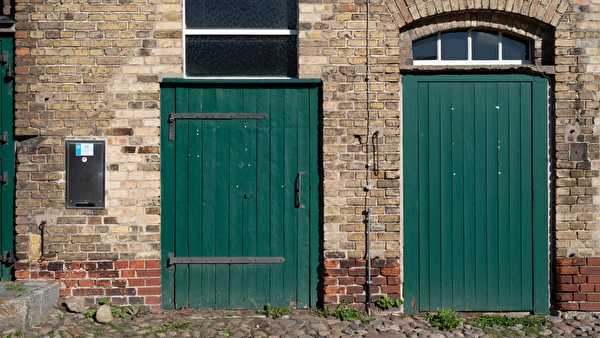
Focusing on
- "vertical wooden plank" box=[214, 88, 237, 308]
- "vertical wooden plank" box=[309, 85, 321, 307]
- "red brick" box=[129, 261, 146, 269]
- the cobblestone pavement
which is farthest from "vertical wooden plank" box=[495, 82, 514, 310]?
"red brick" box=[129, 261, 146, 269]

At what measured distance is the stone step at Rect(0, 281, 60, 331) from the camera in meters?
5.13

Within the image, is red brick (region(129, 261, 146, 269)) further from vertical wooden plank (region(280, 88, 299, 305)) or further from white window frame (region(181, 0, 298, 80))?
white window frame (region(181, 0, 298, 80))

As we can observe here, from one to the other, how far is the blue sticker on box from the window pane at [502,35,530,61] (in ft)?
14.8

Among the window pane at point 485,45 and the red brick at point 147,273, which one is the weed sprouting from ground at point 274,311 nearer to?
the red brick at point 147,273

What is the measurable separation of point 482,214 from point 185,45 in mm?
3645

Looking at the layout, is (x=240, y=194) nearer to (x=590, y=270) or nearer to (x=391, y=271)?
(x=391, y=271)

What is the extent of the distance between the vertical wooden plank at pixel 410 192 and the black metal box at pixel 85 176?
318cm

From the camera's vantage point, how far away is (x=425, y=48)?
6.24m

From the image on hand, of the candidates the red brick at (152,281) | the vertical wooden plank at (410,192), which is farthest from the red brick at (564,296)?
the red brick at (152,281)

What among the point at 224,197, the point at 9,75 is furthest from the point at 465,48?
the point at 9,75

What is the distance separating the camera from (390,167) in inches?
235

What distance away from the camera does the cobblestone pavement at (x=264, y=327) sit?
5.39 meters

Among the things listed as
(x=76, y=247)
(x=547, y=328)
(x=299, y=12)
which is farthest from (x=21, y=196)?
(x=547, y=328)

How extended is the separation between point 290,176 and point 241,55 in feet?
4.65
